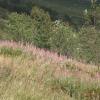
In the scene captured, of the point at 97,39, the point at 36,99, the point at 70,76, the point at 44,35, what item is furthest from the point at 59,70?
the point at 44,35

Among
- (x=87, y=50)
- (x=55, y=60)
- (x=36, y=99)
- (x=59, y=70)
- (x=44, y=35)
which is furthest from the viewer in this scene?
(x=44, y=35)

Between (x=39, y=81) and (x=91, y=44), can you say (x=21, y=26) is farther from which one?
(x=39, y=81)

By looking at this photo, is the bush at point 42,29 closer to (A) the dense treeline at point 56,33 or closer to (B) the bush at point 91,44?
(A) the dense treeline at point 56,33

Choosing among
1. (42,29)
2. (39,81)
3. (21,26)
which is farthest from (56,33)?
(39,81)

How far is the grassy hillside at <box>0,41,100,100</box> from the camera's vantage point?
6512mm

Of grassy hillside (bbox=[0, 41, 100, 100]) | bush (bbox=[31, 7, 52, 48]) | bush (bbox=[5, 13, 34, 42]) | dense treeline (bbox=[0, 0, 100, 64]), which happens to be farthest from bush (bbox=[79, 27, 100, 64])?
grassy hillside (bbox=[0, 41, 100, 100])

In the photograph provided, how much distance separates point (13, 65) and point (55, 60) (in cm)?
252

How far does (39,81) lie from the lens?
754 centimetres

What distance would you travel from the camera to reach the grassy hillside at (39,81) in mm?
6512

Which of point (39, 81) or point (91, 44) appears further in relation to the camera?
point (91, 44)

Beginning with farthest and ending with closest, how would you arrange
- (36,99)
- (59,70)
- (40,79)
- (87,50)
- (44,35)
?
(44,35)
(87,50)
(59,70)
(40,79)
(36,99)

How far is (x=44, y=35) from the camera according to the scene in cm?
13238

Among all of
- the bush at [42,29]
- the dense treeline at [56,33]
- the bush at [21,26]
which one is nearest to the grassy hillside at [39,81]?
the dense treeline at [56,33]

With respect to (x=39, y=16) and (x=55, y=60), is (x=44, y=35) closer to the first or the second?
(x=39, y=16)
